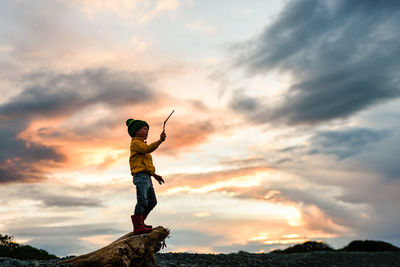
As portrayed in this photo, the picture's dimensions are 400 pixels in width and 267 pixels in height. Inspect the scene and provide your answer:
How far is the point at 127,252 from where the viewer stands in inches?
338

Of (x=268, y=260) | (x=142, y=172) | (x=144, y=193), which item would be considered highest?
(x=142, y=172)

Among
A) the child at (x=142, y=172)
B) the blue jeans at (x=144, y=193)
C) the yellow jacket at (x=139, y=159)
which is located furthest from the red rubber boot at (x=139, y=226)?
the yellow jacket at (x=139, y=159)

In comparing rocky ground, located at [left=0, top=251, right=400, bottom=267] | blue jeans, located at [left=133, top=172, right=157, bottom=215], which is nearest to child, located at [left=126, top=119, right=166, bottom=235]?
blue jeans, located at [left=133, top=172, right=157, bottom=215]

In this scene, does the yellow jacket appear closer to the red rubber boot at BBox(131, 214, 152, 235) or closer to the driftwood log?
the red rubber boot at BBox(131, 214, 152, 235)

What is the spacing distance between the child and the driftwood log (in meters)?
0.34

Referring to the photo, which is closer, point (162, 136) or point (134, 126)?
point (162, 136)

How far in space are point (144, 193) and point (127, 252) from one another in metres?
1.47

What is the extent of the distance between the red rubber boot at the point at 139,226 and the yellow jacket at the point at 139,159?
40.9 inches

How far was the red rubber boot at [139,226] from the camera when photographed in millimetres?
9633

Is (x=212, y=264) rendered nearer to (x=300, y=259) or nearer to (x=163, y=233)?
(x=163, y=233)

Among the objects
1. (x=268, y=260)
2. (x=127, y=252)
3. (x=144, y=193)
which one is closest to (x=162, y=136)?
(x=144, y=193)

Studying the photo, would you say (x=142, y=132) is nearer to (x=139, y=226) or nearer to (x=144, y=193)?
(x=144, y=193)

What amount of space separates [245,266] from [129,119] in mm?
6623

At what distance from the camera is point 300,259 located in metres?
17.0
